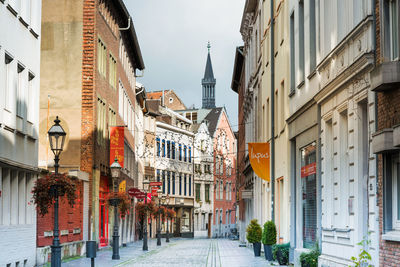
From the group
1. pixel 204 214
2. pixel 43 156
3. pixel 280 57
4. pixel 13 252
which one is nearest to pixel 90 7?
pixel 43 156

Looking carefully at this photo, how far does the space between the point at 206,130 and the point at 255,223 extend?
217ft

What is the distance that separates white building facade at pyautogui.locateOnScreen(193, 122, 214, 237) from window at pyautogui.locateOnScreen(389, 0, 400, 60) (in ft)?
258

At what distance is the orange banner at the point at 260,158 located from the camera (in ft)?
102

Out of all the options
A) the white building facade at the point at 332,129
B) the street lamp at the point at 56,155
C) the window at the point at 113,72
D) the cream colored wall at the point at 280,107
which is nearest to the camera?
the white building facade at the point at 332,129

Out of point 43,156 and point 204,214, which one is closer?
point 43,156

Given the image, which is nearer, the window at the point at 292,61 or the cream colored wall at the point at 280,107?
the window at the point at 292,61

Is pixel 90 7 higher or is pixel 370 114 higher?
pixel 90 7

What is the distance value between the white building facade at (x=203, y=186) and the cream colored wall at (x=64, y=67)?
55.7 m

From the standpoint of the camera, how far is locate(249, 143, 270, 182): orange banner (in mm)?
31094

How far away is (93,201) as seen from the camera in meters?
36.8

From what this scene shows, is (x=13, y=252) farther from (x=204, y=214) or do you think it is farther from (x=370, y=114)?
(x=204, y=214)

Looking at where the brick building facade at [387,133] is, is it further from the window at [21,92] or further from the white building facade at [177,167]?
the white building facade at [177,167]

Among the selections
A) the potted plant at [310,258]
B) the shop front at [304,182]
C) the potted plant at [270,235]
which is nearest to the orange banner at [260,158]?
the potted plant at [270,235]

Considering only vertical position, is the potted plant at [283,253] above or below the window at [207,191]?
below
